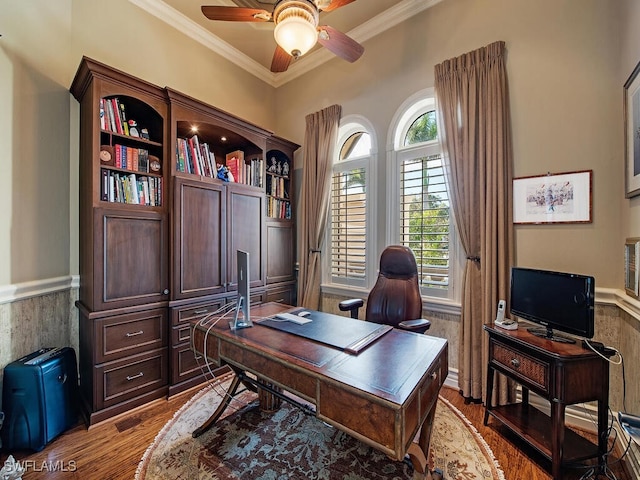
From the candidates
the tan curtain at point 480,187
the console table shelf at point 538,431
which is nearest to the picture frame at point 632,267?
the tan curtain at point 480,187

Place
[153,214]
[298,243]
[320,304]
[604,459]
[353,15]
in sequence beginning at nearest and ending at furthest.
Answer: [604,459]
[153,214]
[353,15]
[320,304]
[298,243]

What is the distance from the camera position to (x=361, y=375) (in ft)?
3.84

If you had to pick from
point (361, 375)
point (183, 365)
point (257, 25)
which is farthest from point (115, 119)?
point (361, 375)

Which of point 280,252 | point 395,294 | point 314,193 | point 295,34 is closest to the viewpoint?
point 295,34

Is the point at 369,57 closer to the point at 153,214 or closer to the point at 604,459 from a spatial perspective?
the point at 153,214

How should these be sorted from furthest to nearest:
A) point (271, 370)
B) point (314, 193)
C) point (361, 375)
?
point (314, 193) → point (271, 370) → point (361, 375)

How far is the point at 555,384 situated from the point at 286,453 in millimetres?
1627

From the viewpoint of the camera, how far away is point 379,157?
9.94ft

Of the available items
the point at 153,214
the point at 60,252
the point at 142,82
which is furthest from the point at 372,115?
the point at 60,252

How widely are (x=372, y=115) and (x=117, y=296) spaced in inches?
115

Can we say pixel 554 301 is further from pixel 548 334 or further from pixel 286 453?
pixel 286 453

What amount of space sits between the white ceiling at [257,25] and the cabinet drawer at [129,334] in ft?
9.53

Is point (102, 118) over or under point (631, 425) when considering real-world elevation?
over

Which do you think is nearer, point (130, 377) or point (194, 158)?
point (130, 377)
